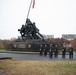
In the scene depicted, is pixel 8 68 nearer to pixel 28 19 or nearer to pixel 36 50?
pixel 36 50

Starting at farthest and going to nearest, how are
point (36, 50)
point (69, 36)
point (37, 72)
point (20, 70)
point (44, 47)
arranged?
1. point (69, 36)
2. point (36, 50)
3. point (44, 47)
4. point (20, 70)
5. point (37, 72)

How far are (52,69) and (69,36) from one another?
144640mm

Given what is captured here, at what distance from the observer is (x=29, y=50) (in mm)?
35594

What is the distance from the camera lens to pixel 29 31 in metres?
37.8

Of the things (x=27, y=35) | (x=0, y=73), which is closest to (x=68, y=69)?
(x=0, y=73)

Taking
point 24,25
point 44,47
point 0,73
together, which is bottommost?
point 0,73

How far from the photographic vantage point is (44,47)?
29828 mm

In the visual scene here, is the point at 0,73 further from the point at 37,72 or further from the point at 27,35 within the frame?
the point at 27,35

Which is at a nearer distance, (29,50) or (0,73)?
(0,73)

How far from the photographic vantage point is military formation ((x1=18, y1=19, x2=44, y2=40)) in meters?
37.6

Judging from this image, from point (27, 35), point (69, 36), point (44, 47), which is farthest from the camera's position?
point (69, 36)

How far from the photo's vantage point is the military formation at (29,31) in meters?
37.6

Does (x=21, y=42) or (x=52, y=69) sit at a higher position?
(x=21, y=42)

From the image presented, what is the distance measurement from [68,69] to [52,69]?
2.69 feet
